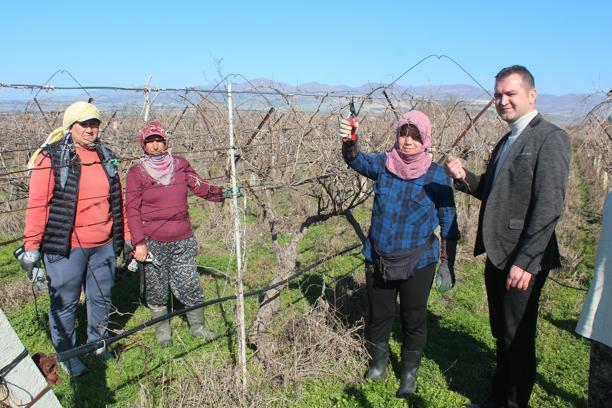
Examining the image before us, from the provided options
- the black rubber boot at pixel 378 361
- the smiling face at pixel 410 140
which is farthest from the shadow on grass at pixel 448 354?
the smiling face at pixel 410 140

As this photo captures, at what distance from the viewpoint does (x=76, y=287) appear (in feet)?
9.79

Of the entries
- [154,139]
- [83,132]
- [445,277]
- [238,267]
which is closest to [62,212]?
[83,132]

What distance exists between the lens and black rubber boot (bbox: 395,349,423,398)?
2826mm

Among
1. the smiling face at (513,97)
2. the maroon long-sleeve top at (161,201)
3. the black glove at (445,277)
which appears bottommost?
the black glove at (445,277)

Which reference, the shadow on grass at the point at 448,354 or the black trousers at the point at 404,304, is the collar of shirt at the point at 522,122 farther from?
the shadow on grass at the point at 448,354

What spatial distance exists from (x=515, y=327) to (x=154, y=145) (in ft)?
7.94

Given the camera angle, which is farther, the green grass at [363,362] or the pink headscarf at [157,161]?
the pink headscarf at [157,161]

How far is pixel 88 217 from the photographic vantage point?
2939 mm

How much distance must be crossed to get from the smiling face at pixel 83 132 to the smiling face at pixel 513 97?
7.62 ft

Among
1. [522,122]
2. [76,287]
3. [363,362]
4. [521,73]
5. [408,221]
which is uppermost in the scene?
[521,73]

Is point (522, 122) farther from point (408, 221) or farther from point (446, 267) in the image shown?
point (446, 267)

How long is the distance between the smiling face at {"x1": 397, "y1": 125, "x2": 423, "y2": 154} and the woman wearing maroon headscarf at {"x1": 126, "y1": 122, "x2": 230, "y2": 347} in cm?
132

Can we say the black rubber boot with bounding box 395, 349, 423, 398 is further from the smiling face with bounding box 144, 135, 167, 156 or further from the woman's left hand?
the smiling face with bounding box 144, 135, 167, 156

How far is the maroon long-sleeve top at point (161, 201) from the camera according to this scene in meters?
3.17
